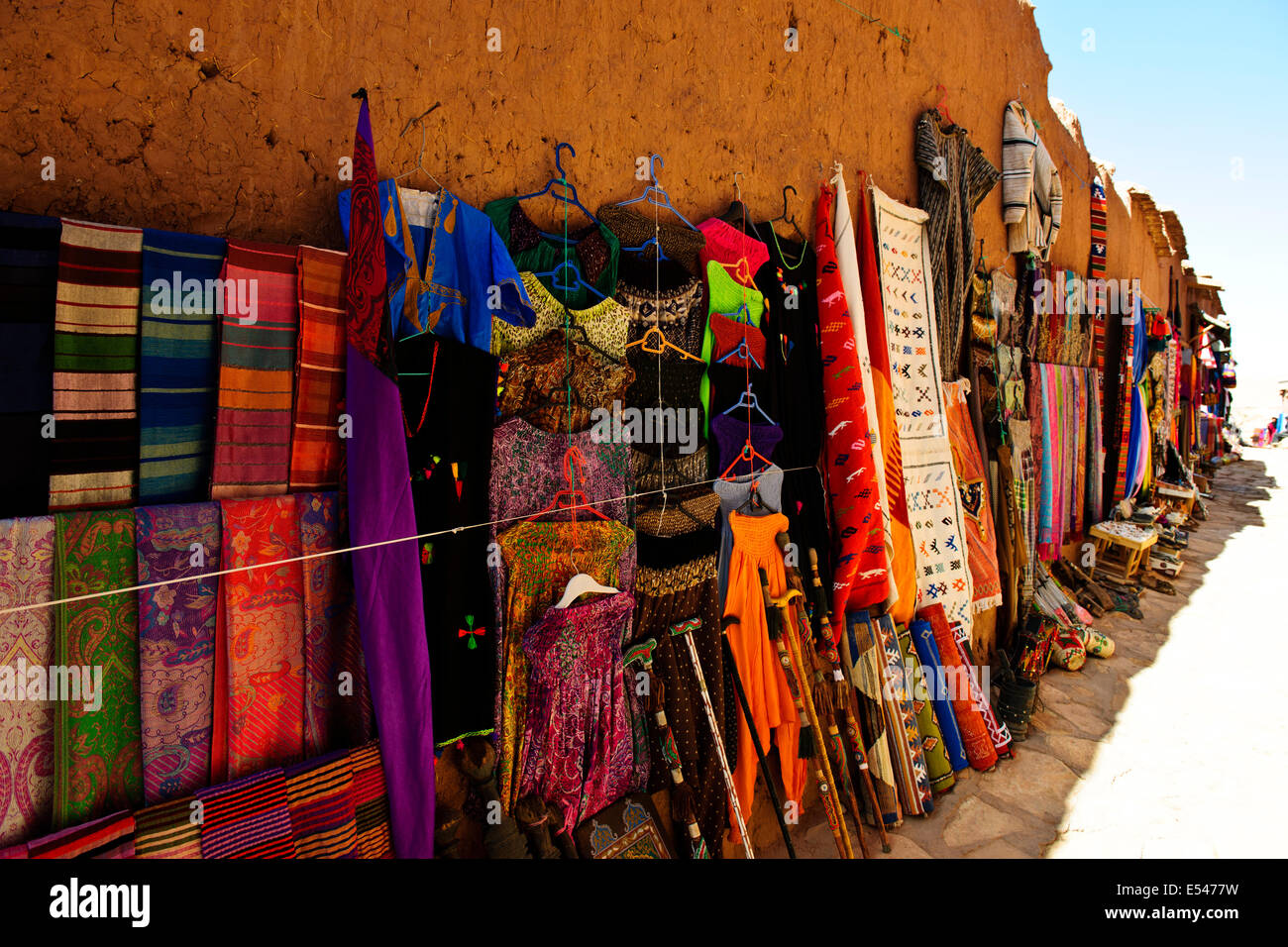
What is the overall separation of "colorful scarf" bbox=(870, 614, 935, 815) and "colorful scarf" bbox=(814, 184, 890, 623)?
24 centimetres

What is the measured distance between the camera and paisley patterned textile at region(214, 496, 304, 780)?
1.58 meters

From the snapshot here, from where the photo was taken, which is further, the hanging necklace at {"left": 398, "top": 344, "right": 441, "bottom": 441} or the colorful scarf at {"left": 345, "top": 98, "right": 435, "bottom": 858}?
the hanging necklace at {"left": 398, "top": 344, "right": 441, "bottom": 441}

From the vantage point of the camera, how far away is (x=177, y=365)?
1.54m

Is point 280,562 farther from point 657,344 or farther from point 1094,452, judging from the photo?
point 1094,452

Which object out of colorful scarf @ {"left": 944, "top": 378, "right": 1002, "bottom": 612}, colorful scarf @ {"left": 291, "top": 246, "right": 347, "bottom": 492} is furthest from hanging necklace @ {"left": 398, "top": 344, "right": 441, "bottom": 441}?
colorful scarf @ {"left": 944, "top": 378, "right": 1002, "bottom": 612}

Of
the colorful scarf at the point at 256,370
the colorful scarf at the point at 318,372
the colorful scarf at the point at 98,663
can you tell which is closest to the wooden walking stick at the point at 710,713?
the colorful scarf at the point at 318,372

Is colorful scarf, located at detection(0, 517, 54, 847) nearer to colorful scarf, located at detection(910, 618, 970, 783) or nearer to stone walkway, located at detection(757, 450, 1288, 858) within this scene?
stone walkway, located at detection(757, 450, 1288, 858)

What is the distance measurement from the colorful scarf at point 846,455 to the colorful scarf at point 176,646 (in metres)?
2.61

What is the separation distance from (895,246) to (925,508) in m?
1.55

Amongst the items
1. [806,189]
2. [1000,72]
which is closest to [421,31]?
[806,189]

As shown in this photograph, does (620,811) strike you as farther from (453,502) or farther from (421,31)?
(421,31)

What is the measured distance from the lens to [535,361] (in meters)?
2.15

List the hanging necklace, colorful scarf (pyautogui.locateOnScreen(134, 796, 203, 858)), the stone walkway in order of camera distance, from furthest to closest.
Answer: the stone walkway, the hanging necklace, colorful scarf (pyautogui.locateOnScreen(134, 796, 203, 858))

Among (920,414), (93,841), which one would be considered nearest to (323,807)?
(93,841)
